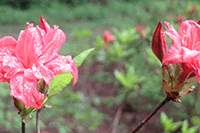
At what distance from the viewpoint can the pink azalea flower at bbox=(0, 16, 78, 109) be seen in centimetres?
39

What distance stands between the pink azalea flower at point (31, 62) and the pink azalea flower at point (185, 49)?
7.8 inches

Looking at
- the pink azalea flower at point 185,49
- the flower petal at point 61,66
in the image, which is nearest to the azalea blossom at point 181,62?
the pink azalea flower at point 185,49

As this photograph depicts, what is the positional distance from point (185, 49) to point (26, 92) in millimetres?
308

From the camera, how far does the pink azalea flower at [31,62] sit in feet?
1.26

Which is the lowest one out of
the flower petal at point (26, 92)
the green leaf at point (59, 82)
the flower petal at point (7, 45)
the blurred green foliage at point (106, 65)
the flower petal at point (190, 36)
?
the blurred green foliage at point (106, 65)

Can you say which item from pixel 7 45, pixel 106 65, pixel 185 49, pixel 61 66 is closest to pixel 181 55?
pixel 185 49

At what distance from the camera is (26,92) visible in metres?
0.38

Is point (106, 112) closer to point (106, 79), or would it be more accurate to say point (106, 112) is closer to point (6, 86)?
point (106, 79)

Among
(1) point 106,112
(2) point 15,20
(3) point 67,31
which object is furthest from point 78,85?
(2) point 15,20

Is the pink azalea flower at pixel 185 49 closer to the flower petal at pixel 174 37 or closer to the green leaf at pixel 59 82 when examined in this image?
the flower petal at pixel 174 37

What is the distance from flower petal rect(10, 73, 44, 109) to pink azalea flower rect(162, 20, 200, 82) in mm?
252

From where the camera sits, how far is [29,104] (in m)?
0.38

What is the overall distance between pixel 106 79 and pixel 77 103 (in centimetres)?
57

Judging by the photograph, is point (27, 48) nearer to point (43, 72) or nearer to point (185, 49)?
point (43, 72)
